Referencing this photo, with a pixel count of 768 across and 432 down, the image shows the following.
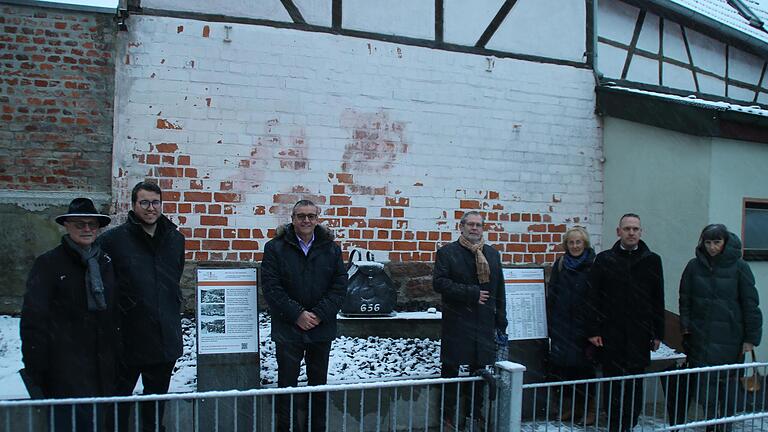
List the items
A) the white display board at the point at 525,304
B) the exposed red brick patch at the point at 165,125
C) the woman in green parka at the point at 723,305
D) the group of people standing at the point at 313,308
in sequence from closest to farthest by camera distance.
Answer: the group of people standing at the point at 313,308, the woman in green parka at the point at 723,305, the white display board at the point at 525,304, the exposed red brick patch at the point at 165,125

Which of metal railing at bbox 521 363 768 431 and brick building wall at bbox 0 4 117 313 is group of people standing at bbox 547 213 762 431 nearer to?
metal railing at bbox 521 363 768 431

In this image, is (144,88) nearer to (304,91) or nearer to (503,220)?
(304,91)

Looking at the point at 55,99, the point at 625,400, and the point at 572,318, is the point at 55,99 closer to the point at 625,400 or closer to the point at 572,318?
the point at 572,318

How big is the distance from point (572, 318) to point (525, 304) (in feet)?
1.29

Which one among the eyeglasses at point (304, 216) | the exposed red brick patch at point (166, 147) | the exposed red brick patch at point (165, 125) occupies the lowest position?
the eyeglasses at point (304, 216)

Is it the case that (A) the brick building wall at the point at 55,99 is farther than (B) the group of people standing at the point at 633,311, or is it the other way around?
(A) the brick building wall at the point at 55,99

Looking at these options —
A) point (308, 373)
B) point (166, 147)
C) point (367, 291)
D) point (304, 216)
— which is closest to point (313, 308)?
point (308, 373)

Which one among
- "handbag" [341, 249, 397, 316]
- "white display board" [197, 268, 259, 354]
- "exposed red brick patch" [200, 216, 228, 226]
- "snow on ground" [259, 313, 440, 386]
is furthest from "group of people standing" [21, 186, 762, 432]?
"exposed red brick patch" [200, 216, 228, 226]

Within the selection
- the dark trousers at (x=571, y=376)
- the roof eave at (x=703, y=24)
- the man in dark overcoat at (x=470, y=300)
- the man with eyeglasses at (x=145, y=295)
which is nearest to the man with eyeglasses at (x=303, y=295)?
the man with eyeglasses at (x=145, y=295)

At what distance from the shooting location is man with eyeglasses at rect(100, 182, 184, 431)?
3.70 meters

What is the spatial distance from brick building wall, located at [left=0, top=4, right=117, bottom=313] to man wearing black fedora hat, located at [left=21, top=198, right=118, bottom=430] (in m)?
2.70

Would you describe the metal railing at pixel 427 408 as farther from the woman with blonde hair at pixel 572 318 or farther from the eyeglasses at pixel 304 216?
the eyeglasses at pixel 304 216

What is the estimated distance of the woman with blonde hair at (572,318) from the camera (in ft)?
15.6

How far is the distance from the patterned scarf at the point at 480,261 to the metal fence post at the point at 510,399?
1.37 meters
